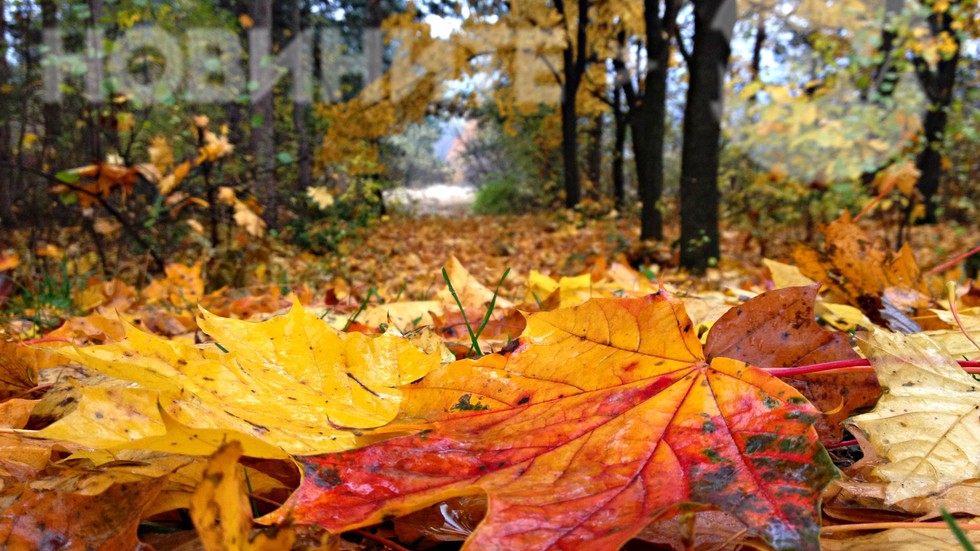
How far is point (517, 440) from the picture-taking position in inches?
17.2

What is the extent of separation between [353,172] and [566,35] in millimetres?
5030

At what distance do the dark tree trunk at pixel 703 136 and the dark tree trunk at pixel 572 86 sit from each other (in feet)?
19.7

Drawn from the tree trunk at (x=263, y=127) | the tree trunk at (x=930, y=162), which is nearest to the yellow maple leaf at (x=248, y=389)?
the tree trunk at (x=263, y=127)

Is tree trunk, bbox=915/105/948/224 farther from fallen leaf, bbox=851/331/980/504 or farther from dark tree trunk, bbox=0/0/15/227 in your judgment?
dark tree trunk, bbox=0/0/15/227

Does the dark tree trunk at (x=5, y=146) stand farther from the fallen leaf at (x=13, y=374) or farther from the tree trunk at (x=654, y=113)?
the tree trunk at (x=654, y=113)

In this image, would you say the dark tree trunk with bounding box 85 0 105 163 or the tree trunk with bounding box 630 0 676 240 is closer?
the dark tree trunk with bounding box 85 0 105 163

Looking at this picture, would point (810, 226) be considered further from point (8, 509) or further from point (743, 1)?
point (8, 509)

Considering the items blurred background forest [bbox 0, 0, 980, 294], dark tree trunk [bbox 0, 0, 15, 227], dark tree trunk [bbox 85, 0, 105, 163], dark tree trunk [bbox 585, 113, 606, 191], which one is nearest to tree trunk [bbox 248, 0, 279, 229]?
blurred background forest [bbox 0, 0, 980, 294]

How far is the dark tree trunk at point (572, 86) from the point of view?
1084 cm

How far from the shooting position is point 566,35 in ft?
38.4

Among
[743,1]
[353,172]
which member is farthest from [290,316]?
[743,1]

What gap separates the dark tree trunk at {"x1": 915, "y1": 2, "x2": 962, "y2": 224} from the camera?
316 inches

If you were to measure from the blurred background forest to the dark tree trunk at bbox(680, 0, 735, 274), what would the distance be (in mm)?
17

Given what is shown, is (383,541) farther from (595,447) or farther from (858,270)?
(858,270)
